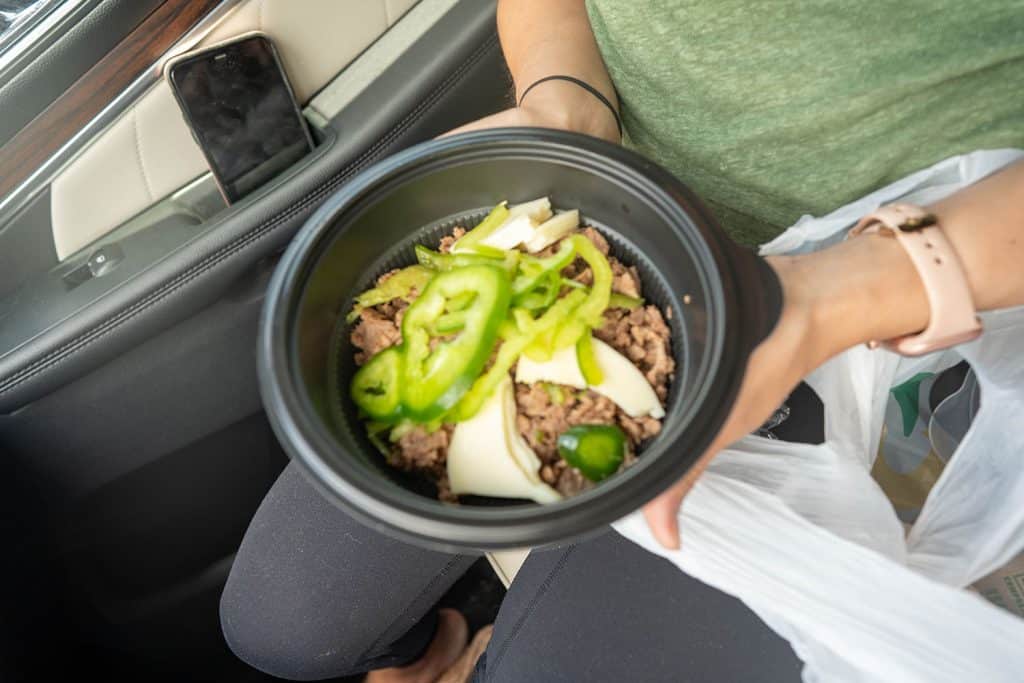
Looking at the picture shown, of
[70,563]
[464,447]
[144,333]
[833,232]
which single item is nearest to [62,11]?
[144,333]

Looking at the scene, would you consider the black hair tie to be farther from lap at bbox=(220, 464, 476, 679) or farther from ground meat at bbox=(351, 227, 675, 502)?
lap at bbox=(220, 464, 476, 679)

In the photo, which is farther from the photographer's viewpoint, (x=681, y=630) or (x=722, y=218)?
(x=722, y=218)

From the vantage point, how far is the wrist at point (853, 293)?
0.71 meters

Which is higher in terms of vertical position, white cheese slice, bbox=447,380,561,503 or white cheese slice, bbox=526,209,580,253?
white cheese slice, bbox=526,209,580,253

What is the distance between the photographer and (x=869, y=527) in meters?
0.80

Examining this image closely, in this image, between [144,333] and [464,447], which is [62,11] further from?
[464,447]

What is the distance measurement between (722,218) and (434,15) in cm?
57

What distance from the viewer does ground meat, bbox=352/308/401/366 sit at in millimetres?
720

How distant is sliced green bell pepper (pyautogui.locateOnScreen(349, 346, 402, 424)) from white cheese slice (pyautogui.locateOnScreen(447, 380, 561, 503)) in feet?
0.21

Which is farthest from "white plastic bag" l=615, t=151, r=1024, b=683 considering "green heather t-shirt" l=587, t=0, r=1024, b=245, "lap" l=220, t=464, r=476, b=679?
"lap" l=220, t=464, r=476, b=679

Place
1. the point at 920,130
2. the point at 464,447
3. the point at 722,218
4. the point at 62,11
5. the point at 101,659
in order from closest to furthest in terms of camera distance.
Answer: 1. the point at 464,447
2. the point at 920,130
3. the point at 722,218
4. the point at 62,11
5. the point at 101,659

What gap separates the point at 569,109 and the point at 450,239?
254mm

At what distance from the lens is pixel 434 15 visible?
1195 mm

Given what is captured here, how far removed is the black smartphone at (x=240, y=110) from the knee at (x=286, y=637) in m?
0.59
